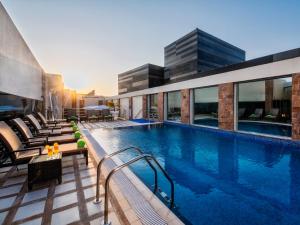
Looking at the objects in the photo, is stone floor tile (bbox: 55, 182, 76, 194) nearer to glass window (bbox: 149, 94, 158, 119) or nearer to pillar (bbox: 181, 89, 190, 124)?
pillar (bbox: 181, 89, 190, 124)

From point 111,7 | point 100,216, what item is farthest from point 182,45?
point 100,216

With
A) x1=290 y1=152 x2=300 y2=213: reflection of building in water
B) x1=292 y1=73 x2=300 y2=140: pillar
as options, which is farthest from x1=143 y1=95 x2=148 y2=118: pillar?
x1=290 y1=152 x2=300 y2=213: reflection of building in water

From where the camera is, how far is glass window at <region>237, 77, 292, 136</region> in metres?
12.0

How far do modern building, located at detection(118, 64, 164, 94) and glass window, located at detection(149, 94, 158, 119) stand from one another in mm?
17820

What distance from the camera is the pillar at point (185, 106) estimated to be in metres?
11.6

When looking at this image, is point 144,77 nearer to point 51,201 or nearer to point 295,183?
point 295,183

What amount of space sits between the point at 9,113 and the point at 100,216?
557cm

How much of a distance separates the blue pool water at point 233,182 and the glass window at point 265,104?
687cm

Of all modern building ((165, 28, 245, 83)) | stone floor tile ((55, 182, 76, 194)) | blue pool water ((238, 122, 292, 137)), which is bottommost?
stone floor tile ((55, 182, 76, 194))

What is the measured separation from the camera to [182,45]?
3731cm

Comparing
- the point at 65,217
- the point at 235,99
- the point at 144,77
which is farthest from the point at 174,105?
the point at 144,77

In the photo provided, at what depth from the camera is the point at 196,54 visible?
3356cm

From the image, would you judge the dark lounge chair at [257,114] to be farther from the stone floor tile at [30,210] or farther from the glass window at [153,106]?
the stone floor tile at [30,210]

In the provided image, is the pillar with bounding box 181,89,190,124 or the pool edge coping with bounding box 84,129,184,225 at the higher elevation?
the pillar with bounding box 181,89,190,124
